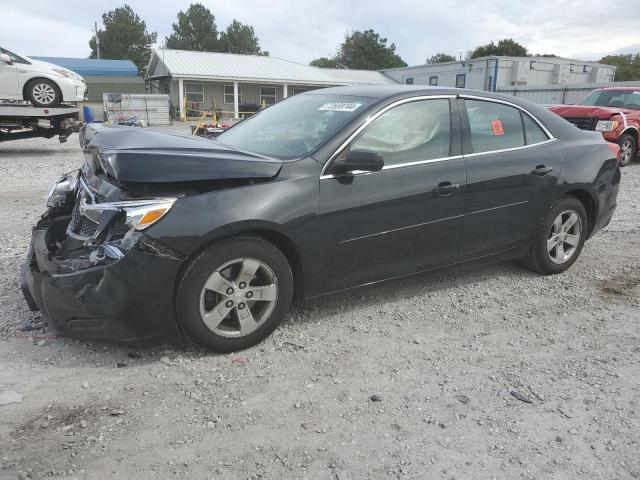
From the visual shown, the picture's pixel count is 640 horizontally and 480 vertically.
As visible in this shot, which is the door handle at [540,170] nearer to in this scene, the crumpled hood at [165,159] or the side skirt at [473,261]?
the side skirt at [473,261]

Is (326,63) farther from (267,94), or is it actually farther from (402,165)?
(402,165)

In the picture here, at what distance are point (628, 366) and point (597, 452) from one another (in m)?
1.01

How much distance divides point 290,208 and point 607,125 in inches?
433

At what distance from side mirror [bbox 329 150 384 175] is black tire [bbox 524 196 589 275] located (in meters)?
1.93

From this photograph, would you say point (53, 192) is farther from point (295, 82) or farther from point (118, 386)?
point (295, 82)

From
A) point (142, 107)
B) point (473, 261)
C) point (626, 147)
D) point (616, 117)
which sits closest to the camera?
point (473, 261)

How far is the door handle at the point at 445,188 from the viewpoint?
A: 3762mm

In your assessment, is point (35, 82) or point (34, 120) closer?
point (34, 120)

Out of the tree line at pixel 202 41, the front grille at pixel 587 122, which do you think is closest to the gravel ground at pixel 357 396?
the front grille at pixel 587 122

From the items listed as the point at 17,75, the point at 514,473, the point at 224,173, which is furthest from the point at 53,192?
the point at 17,75

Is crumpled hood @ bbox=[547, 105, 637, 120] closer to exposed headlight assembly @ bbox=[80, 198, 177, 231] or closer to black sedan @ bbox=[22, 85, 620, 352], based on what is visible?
black sedan @ bbox=[22, 85, 620, 352]

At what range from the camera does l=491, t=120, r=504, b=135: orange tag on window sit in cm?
420

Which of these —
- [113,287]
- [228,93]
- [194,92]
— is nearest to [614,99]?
[113,287]

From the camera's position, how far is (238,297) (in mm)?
3137
